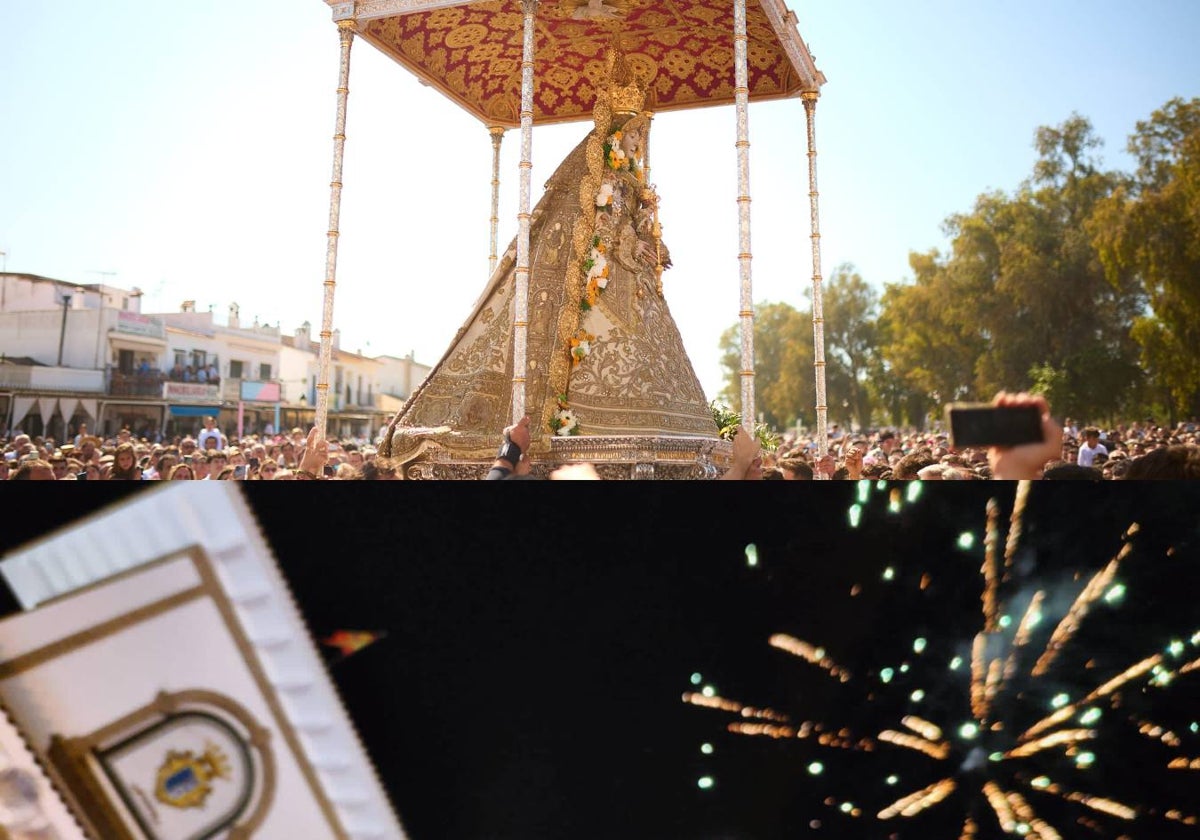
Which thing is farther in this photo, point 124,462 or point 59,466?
point 124,462

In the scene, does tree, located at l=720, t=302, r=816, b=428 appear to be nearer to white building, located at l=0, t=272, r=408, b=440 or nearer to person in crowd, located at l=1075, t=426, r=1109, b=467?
white building, located at l=0, t=272, r=408, b=440

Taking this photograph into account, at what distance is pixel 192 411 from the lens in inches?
1531

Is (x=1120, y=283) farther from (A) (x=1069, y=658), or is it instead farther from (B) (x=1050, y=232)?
(A) (x=1069, y=658)

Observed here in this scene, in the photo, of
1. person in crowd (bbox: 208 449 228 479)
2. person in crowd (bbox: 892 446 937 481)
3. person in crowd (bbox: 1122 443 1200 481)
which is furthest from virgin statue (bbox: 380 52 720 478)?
person in crowd (bbox: 1122 443 1200 481)

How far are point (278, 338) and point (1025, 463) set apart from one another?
52065mm

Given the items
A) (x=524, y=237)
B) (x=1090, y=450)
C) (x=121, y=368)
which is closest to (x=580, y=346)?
(x=524, y=237)

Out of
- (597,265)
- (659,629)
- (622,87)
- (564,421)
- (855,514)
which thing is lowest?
(659,629)

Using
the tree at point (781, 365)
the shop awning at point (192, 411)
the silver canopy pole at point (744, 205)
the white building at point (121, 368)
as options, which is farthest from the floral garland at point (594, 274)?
the tree at point (781, 365)

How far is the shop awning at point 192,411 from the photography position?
38219 millimetres

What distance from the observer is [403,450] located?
31.7 feet

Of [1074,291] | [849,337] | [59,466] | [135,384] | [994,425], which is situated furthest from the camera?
[849,337]

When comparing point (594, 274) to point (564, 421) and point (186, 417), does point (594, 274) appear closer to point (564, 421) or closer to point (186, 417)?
point (564, 421)

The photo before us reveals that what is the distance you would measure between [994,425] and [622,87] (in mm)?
9488

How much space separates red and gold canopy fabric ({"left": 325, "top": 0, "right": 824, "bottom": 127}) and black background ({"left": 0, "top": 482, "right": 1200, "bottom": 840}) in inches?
359
